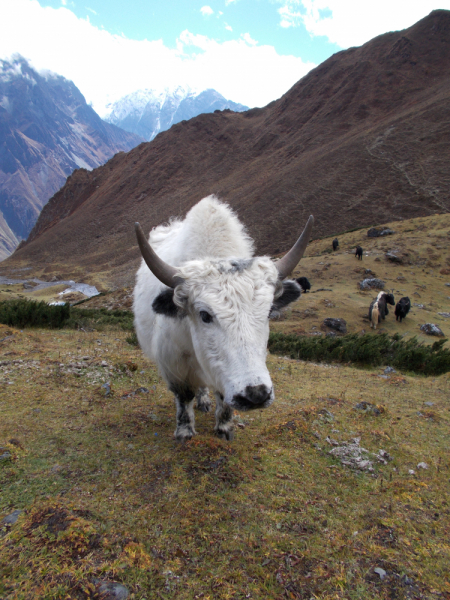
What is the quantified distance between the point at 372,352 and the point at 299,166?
4823 centimetres

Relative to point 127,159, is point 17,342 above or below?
below

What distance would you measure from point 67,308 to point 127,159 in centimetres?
8953

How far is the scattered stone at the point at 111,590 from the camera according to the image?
5.70ft

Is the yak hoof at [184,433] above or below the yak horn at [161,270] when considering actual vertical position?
below

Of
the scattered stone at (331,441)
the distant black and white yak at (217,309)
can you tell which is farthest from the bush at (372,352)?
the distant black and white yak at (217,309)

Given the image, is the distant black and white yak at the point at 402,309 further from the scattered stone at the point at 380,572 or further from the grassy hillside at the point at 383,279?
the scattered stone at the point at 380,572

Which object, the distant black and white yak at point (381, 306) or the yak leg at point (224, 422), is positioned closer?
the yak leg at point (224, 422)

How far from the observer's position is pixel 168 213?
6156 centimetres

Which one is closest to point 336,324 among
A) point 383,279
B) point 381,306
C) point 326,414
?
point 381,306

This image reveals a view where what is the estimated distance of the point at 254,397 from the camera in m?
2.16

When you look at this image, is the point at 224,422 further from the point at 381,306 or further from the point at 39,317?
the point at 381,306

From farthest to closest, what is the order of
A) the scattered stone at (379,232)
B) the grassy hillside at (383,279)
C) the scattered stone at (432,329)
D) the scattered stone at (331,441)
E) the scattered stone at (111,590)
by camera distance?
the scattered stone at (379,232)
the grassy hillside at (383,279)
the scattered stone at (432,329)
the scattered stone at (331,441)
the scattered stone at (111,590)

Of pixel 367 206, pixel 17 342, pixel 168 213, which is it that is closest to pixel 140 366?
pixel 17 342

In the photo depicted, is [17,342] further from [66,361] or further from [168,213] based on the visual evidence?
[168,213]
